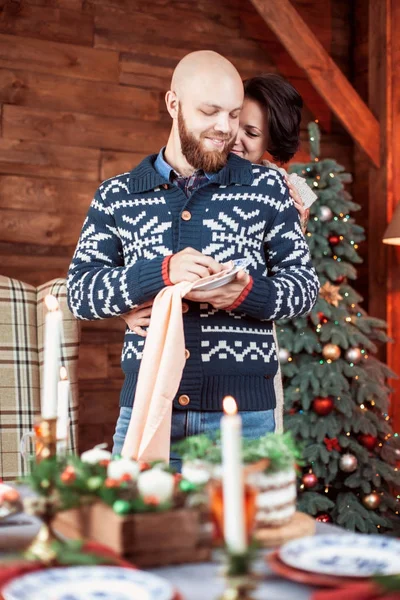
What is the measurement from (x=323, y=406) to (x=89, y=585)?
2.79 m

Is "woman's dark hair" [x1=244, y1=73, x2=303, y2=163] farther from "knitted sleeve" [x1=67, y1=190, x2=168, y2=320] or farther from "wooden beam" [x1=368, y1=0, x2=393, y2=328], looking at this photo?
"wooden beam" [x1=368, y1=0, x2=393, y2=328]

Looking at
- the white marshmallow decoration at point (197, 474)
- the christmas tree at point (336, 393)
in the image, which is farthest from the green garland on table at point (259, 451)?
the christmas tree at point (336, 393)

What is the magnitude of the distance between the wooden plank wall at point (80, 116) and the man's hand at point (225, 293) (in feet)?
7.36

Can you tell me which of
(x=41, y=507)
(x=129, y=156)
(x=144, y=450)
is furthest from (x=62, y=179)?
(x=41, y=507)

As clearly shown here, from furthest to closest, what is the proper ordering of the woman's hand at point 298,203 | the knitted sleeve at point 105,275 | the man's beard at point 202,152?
1. the woman's hand at point 298,203
2. the man's beard at point 202,152
3. the knitted sleeve at point 105,275

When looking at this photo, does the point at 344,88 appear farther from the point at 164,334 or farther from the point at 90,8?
the point at 164,334

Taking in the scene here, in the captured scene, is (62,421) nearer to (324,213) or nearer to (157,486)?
(157,486)

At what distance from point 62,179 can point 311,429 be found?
1.58 metres

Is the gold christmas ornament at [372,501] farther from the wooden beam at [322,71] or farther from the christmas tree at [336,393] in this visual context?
the wooden beam at [322,71]

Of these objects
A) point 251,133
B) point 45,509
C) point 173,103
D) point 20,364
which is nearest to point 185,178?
point 173,103

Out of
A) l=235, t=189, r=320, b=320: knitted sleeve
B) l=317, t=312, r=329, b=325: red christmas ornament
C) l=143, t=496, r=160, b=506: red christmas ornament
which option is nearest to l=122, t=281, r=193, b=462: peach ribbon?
l=235, t=189, r=320, b=320: knitted sleeve

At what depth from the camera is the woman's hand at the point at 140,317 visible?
1777mm

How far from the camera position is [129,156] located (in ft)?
13.2

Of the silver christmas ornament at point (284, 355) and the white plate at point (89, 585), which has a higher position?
the silver christmas ornament at point (284, 355)
